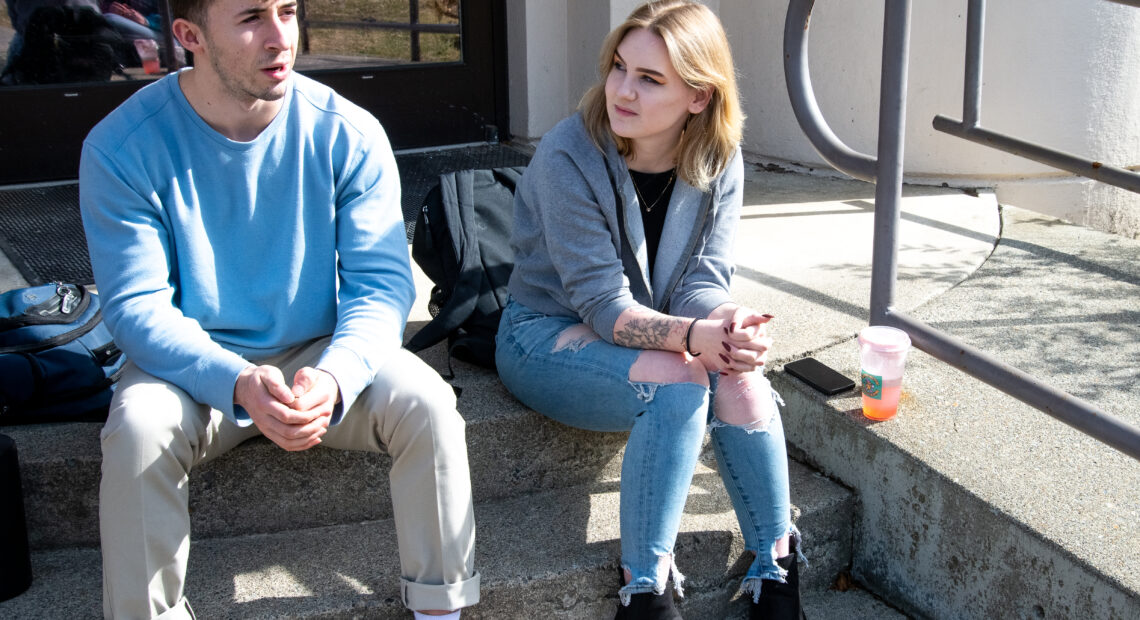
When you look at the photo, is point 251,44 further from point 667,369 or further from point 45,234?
point 45,234

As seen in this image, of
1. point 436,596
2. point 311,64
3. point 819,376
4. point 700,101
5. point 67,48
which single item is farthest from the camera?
point 311,64

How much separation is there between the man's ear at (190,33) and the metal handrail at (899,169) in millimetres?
1564

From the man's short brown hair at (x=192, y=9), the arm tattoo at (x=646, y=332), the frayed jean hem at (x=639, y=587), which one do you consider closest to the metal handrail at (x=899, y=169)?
the arm tattoo at (x=646, y=332)

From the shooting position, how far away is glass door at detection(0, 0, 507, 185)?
418cm

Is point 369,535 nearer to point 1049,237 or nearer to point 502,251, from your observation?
point 502,251

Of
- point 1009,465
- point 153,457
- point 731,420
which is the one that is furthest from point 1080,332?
point 153,457

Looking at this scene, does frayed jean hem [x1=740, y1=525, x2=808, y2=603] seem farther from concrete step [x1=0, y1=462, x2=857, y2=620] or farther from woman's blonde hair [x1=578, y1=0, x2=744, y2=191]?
woman's blonde hair [x1=578, y1=0, x2=744, y2=191]

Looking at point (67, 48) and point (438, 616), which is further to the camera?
point (67, 48)

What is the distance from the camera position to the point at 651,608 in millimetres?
2193

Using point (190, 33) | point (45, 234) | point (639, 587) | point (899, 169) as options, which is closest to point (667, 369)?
point (639, 587)

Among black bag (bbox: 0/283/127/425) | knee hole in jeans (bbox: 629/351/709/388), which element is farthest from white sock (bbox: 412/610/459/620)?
black bag (bbox: 0/283/127/425)

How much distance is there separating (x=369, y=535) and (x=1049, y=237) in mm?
2803

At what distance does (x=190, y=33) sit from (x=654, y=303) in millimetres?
1180

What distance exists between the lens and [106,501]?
1.95m
